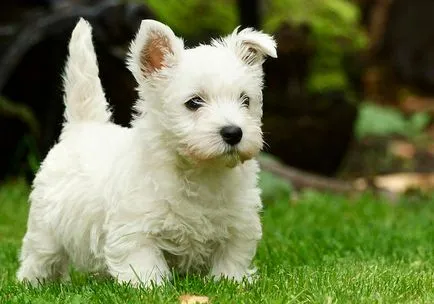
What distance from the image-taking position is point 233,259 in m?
5.23

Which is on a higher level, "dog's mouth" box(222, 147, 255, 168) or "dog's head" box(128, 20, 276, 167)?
"dog's head" box(128, 20, 276, 167)

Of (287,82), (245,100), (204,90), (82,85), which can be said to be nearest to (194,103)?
(204,90)

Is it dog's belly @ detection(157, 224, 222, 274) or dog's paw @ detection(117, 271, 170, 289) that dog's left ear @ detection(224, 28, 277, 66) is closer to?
dog's belly @ detection(157, 224, 222, 274)

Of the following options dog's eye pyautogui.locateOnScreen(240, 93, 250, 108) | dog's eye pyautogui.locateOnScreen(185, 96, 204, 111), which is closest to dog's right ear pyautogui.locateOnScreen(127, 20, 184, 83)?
dog's eye pyautogui.locateOnScreen(185, 96, 204, 111)

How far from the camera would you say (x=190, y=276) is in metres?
5.22

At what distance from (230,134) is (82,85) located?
160cm

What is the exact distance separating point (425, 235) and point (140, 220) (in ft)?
10.4

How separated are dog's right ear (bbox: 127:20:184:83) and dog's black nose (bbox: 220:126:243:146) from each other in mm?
587

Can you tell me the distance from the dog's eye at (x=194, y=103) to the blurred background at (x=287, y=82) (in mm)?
5140

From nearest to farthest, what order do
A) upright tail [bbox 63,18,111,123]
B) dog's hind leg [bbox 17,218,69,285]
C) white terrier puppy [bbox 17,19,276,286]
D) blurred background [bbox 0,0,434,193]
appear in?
white terrier puppy [bbox 17,19,276,286]
dog's hind leg [bbox 17,218,69,285]
upright tail [bbox 63,18,111,123]
blurred background [bbox 0,0,434,193]

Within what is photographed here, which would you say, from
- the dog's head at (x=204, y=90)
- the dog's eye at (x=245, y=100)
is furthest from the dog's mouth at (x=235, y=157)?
the dog's eye at (x=245, y=100)

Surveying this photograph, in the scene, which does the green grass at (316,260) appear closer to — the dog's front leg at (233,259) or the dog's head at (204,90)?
the dog's front leg at (233,259)

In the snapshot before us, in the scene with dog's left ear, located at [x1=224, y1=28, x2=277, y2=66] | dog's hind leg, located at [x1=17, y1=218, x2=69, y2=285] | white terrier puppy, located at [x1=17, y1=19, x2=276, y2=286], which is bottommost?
dog's hind leg, located at [x1=17, y1=218, x2=69, y2=285]

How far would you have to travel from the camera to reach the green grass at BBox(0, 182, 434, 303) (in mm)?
4648
